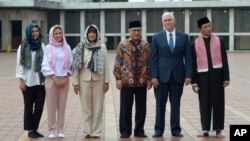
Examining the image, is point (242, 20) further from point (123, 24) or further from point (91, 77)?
point (91, 77)

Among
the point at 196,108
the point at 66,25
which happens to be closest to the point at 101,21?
the point at 66,25

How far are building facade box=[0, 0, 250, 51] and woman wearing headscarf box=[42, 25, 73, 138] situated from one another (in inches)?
1558

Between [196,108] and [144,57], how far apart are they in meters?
4.01

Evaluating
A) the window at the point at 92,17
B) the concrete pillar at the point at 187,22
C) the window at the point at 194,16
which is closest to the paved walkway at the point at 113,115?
the concrete pillar at the point at 187,22

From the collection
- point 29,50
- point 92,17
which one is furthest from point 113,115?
point 92,17

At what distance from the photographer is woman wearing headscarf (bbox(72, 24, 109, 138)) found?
8.12 meters

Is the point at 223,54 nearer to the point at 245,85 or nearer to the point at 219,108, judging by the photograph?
the point at 219,108

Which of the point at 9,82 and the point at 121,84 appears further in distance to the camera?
the point at 9,82

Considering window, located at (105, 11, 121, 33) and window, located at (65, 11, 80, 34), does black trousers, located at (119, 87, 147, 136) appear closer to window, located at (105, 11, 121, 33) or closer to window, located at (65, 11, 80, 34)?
window, located at (105, 11, 121, 33)

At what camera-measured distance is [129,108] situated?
830cm

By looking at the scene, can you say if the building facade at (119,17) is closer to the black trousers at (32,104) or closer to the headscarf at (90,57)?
the black trousers at (32,104)

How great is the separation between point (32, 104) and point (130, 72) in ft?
5.45

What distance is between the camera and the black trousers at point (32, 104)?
324 inches

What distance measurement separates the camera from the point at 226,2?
49.2m
